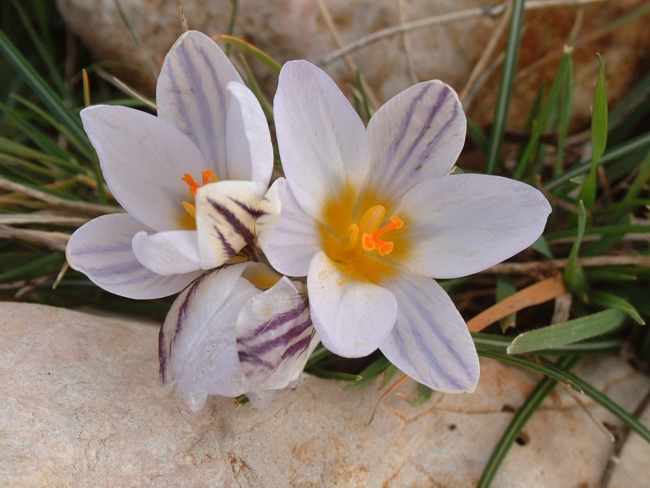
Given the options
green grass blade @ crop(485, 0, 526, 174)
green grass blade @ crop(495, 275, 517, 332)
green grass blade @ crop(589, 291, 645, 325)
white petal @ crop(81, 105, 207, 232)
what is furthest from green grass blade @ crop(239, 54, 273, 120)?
green grass blade @ crop(589, 291, 645, 325)

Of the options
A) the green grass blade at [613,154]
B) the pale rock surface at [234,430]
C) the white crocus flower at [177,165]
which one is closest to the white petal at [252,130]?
the white crocus flower at [177,165]

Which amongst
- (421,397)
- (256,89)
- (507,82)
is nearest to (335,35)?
(256,89)

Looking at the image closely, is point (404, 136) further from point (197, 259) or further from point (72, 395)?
point (72, 395)

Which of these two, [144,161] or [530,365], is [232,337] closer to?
[144,161]

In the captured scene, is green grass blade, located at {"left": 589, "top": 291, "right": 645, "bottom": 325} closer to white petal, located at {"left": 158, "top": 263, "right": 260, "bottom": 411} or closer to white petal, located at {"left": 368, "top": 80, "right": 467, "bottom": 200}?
white petal, located at {"left": 368, "top": 80, "right": 467, "bottom": 200}

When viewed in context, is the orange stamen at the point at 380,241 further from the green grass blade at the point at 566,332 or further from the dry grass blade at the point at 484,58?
the dry grass blade at the point at 484,58

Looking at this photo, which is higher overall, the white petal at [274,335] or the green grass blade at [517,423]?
the white petal at [274,335]

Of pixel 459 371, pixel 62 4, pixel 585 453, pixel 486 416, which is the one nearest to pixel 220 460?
pixel 459 371
